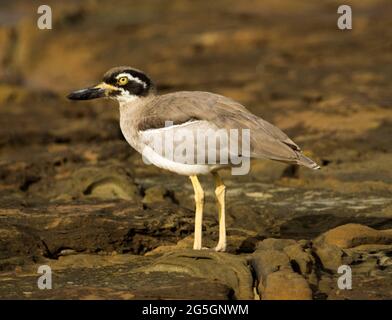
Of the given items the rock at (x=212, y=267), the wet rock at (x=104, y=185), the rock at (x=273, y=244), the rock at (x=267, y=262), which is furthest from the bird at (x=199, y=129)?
the wet rock at (x=104, y=185)

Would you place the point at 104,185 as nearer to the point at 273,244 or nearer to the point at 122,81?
the point at 122,81

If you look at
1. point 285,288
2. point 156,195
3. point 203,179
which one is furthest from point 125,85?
point 203,179

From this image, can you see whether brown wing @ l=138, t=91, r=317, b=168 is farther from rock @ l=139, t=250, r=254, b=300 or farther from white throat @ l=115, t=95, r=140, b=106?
rock @ l=139, t=250, r=254, b=300

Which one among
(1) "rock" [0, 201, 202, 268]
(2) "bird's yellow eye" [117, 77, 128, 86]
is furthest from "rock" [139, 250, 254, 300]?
(2) "bird's yellow eye" [117, 77, 128, 86]

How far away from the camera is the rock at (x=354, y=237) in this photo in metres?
8.63

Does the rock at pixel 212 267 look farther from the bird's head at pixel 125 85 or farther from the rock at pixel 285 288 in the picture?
the bird's head at pixel 125 85

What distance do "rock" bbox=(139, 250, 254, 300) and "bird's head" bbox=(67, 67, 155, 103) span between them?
1.66 meters

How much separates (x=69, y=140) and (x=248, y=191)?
3.80 m

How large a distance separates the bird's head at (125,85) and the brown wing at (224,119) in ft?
1.02

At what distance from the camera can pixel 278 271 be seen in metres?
7.39

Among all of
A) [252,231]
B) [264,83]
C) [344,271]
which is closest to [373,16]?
[264,83]

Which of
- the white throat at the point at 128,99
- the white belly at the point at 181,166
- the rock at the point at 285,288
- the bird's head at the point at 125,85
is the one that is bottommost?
the rock at the point at 285,288

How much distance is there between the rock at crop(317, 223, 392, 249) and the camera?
8.63 meters
